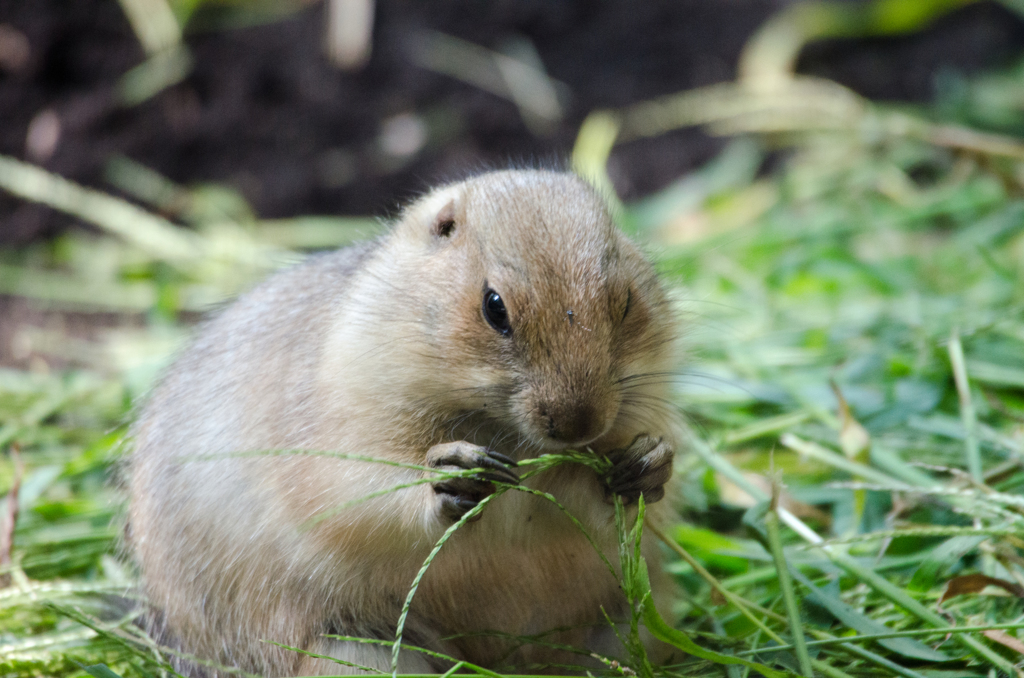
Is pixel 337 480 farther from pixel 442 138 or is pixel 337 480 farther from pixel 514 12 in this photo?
pixel 514 12

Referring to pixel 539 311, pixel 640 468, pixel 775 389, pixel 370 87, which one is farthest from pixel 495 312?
pixel 370 87

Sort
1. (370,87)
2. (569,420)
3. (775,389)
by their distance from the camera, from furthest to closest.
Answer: (370,87) < (775,389) < (569,420)

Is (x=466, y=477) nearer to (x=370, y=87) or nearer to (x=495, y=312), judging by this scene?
(x=495, y=312)

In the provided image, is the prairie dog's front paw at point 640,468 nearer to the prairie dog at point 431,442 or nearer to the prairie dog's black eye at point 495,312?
the prairie dog at point 431,442

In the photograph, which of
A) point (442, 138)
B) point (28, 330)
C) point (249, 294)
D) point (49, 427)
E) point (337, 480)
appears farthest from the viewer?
point (442, 138)

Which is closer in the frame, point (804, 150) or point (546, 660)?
point (546, 660)

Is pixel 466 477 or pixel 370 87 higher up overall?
pixel 370 87

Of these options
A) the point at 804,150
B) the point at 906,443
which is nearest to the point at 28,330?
the point at 906,443

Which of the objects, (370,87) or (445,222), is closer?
(445,222)
